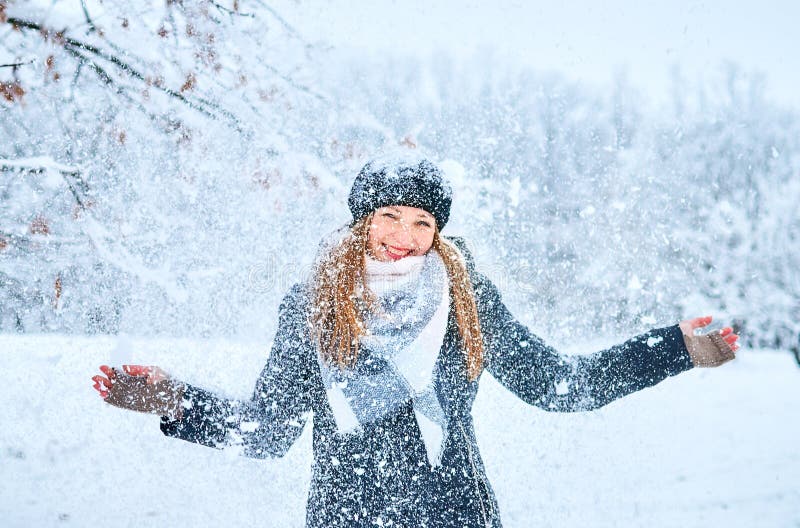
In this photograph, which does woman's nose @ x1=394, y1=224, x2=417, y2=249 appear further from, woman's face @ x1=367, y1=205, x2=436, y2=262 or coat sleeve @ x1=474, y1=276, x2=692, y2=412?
coat sleeve @ x1=474, y1=276, x2=692, y2=412

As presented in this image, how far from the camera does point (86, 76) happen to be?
367 cm

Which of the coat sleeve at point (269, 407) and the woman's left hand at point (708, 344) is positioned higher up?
the woman's left hand at point (708, 344)

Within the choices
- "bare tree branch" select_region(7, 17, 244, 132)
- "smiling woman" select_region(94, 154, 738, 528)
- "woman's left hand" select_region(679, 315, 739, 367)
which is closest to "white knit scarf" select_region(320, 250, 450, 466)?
"smiling woman" select_region(94, 154, 738, 528)

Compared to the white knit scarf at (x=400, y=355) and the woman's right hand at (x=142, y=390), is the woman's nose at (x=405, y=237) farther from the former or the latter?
the woman's right hand at (x=142, y=390)

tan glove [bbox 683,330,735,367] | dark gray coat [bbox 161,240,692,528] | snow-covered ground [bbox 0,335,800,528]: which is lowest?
snow-covered ground [bbox 0,335,800,528]

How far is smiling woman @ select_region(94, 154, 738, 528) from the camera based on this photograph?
166cm

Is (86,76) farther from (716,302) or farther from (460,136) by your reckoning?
(716,302)

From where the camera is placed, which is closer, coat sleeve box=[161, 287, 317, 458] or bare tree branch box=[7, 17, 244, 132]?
coat sleeve box=[161, 287, 317, 458]

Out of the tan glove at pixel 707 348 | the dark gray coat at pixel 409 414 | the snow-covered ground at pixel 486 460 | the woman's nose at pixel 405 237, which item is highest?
the woman's nose at pixel 405 237

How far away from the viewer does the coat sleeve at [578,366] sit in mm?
1825

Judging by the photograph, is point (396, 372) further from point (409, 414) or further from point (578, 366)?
point (578, 366)

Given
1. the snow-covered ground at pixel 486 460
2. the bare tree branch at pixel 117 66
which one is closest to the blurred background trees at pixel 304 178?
the bare tree branch at pixel 117 66

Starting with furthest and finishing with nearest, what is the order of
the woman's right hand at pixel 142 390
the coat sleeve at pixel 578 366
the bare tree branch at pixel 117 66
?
1. the bare tree branch at pixel 117 66
2. the coat sleeve at pixel 578 366
3. the woman's right hand at pixel 142 390

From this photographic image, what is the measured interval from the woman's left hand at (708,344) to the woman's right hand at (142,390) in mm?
1420
